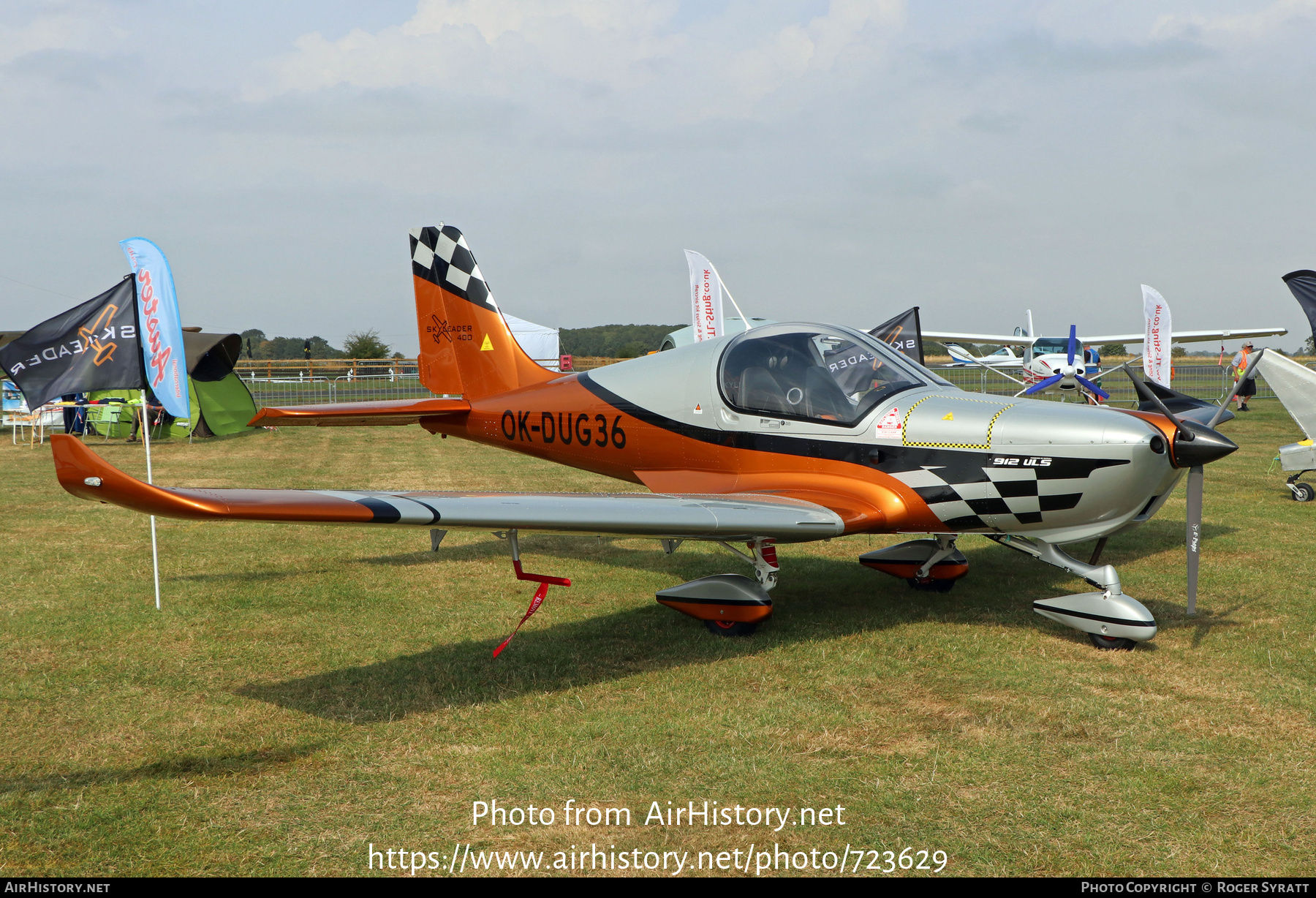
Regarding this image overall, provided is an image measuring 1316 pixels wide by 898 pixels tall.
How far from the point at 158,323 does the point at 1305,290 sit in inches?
367

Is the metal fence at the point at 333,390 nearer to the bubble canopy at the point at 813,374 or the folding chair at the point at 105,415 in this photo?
the folding chair at the point at 105,415

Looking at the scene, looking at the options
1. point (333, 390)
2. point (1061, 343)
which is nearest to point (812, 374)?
point (333, 390)

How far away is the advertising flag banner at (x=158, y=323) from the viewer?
258 inches

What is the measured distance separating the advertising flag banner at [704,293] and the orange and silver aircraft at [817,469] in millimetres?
13581

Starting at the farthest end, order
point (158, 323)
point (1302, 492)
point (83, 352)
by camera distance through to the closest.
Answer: point (1302, 492), point (158, 323), point (83, 352)

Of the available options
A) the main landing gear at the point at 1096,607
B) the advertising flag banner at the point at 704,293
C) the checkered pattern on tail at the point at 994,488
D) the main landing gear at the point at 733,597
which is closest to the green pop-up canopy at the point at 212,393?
the advertising flag banner at the point at 704,293

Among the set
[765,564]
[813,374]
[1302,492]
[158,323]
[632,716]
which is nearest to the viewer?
[632,716]

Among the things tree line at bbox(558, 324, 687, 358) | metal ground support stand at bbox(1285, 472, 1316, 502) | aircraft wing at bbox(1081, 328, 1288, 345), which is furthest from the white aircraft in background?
tree line at bbox(558, 324, 687, 358)

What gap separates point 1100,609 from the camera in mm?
5480

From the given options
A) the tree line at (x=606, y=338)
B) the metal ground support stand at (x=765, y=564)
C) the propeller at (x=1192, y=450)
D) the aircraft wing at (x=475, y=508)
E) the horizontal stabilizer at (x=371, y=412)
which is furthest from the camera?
the tree line at (x=606, y=338)

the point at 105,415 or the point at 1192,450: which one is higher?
the point at 105,415

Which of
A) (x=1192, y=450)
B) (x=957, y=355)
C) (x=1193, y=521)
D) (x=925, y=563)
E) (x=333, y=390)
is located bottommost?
(x=925, y=563)

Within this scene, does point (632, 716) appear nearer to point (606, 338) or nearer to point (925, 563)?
point (925, 563)

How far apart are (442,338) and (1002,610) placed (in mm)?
5870
